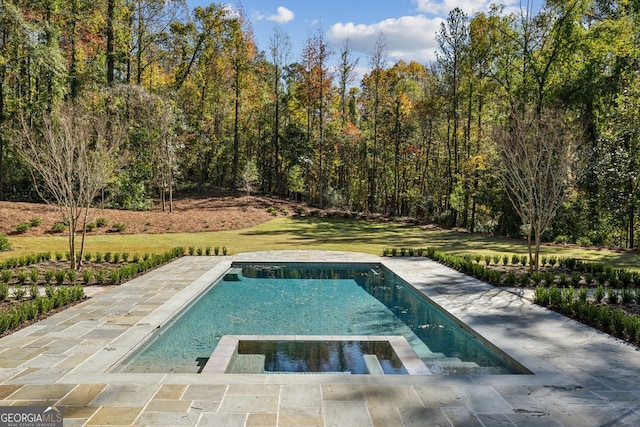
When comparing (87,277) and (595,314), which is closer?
(595,314)

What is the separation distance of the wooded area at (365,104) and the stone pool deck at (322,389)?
5336 mm

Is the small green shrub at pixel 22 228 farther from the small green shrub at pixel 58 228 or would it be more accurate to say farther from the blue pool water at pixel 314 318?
the blue pool water at pixel 314 318

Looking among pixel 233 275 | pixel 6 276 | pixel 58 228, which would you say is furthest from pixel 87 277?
pixel 58 228

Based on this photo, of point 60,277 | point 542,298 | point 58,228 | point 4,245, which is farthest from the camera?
point 58,228

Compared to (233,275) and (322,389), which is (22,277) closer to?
(233,275)

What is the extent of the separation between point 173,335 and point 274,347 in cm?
156

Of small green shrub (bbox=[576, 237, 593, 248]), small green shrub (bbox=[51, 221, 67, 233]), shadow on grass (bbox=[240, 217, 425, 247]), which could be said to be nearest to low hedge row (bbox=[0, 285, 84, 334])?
shadow on grass (bbox=[240, 217, 425, 247])

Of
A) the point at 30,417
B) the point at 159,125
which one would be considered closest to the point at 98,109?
the point at 159,125

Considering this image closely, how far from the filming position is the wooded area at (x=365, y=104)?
16547mm
